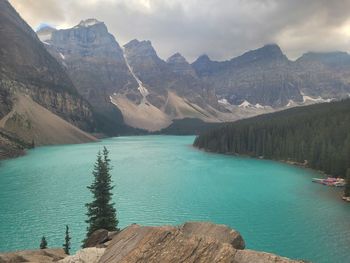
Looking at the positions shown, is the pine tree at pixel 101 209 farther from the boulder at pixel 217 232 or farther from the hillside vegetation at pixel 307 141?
the hillside vegetation at pixel 307 141

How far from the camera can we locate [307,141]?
521ft

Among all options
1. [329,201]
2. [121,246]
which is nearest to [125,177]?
[329,201]

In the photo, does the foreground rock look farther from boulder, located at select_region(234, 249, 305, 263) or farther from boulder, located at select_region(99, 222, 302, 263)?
boulder, located at select_region(234, 249, 305, 263)

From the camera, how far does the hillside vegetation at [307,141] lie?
128 m

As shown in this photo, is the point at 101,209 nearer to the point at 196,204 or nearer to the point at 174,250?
the point at 174,250

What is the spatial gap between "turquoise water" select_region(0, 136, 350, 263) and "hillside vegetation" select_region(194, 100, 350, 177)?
985cm

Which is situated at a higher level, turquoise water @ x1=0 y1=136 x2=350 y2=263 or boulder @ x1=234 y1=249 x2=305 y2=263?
boulder @ x1=234 y1=249 x2=305 y2=263

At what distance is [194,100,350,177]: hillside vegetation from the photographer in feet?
421

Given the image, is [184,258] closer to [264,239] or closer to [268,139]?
[264,239]

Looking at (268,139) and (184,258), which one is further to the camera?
(268,139)

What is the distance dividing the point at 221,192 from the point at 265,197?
1035 cm

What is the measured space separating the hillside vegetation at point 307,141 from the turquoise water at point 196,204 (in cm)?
985

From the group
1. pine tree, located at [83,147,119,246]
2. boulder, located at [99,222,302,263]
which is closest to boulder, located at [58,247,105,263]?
boulder, located at [99,222,302,263]

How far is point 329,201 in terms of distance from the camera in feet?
271
